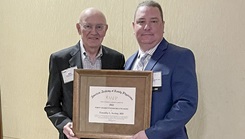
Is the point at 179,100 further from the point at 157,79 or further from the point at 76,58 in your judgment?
the point at 76,58

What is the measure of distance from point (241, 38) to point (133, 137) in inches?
36.6

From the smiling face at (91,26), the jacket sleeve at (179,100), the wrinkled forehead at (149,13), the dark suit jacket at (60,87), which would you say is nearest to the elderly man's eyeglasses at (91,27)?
the smiling face at (91,26)

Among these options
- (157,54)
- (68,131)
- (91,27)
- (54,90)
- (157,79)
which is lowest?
(68,131)

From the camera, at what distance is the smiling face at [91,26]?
1748mm

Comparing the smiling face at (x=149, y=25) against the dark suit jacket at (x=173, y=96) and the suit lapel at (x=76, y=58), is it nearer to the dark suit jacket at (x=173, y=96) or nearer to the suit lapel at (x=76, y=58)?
the dark suit jacket at (x=173, y=96)

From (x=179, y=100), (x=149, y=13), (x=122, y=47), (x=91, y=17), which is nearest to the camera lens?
(x=179, y=100)

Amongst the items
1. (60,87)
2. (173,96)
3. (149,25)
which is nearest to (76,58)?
(60,87)

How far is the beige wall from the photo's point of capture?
1.97 m

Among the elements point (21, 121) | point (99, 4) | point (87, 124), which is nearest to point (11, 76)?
point (21, 121)

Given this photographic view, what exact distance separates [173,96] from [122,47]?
882mm

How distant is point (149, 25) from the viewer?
1592 mm

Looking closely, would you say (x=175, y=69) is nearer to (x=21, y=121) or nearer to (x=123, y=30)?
(x=123, y=30)

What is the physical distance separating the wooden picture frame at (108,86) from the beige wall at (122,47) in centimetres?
71

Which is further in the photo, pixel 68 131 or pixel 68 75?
pixel 68 75
